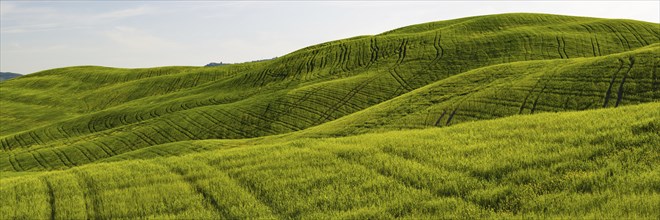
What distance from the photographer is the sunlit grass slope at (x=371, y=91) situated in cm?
3891

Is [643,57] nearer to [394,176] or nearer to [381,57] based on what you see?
[394,176]

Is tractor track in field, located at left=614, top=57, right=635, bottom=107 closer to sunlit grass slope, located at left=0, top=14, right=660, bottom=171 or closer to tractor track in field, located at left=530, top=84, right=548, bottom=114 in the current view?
sunlit grass slope, located at left=0, top=14, right=660, bottom=171

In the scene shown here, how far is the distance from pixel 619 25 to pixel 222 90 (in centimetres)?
8753

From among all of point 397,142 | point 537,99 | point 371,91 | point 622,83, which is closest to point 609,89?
point 622,83

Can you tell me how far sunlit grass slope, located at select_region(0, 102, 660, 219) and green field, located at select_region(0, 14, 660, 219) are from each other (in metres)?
0.06

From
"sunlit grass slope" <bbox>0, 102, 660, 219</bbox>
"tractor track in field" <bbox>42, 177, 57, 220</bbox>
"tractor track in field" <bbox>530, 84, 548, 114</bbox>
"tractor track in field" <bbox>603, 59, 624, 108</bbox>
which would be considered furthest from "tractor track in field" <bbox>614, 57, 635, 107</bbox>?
"tractor track in field" <bbox>42, 177, 57, 220</bbox>

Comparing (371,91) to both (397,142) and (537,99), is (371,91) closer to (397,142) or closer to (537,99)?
(537,99)

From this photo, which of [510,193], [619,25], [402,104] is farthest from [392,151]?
[619,25]

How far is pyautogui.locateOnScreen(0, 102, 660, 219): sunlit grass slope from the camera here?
10555mm

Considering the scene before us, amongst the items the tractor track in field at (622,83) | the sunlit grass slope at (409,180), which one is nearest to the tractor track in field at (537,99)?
the tractor track in field at (622,83)

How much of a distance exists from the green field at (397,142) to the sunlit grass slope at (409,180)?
64mm

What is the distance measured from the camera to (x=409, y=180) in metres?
13.2

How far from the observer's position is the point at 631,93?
33.6 m

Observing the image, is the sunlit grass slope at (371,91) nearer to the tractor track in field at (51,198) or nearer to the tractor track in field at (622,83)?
the tractor track in field at (622,83)
